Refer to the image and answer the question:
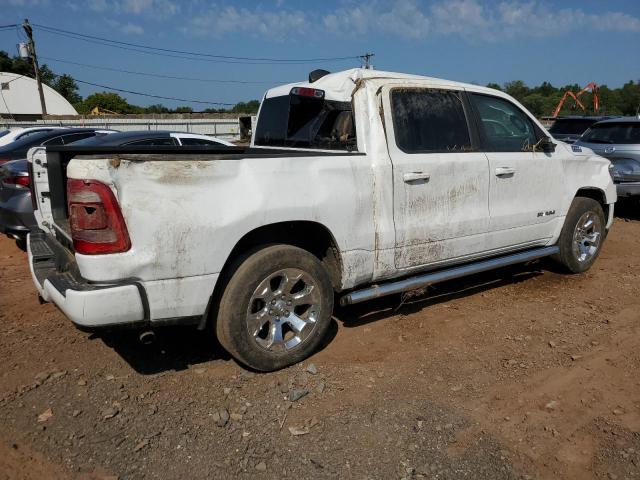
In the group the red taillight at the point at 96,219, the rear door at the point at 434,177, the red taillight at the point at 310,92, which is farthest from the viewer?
the red taillight at the point at 310,92

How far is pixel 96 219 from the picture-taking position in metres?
2.78

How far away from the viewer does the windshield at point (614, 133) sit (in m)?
9.35

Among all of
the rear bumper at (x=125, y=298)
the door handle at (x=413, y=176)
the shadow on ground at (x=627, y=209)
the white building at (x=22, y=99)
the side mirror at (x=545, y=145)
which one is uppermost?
the white building at (x=22, y=99)

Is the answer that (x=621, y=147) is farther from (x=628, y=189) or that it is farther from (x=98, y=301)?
(x=98, y=301)

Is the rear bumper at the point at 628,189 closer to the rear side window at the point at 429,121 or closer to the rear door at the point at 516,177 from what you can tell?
the rear door at the point at 516,177

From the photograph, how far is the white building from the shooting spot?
4622 cm

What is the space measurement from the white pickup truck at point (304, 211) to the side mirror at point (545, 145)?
0.07 ft

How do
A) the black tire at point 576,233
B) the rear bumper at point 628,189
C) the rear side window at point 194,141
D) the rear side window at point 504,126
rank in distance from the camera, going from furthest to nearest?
the rear bumper at point 628,189 < the rear side window at point 194,141 < the black tire at point 576,233 < the rear side window at point 504,126

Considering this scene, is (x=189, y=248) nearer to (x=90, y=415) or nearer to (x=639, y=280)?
(x=90, y=415)

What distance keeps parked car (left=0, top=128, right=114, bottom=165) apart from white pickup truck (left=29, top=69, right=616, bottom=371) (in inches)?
187

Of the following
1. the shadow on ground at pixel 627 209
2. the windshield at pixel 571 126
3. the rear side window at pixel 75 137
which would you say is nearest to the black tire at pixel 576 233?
the shadow on ground at pixel 627 209

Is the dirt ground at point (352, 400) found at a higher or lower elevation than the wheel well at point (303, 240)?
lower

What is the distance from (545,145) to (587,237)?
4.30 ft

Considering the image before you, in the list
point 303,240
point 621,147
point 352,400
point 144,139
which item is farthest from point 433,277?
point 621,147
